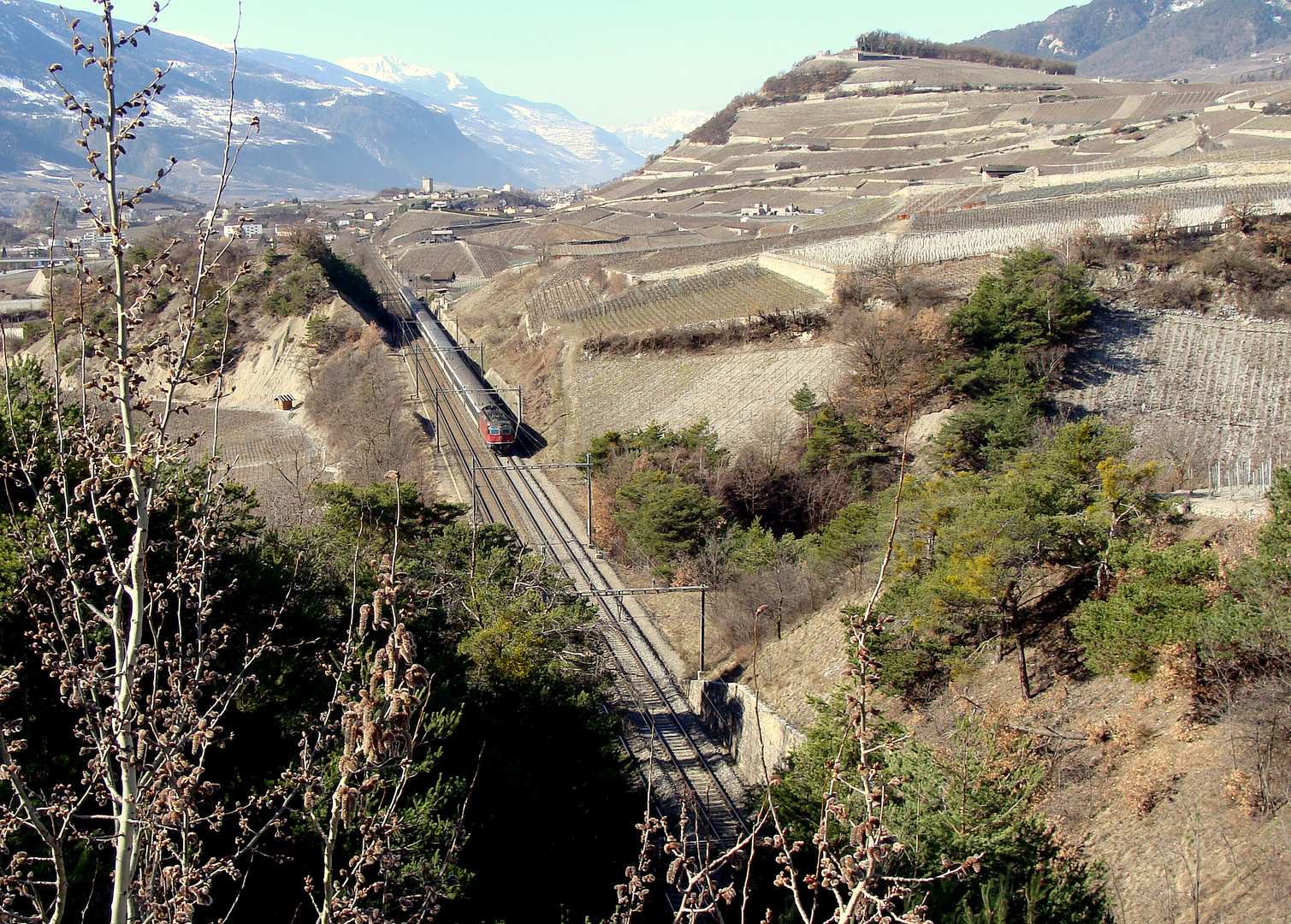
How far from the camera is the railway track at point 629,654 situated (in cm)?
1380

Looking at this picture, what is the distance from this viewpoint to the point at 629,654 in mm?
18641

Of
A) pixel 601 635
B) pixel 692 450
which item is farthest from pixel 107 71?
pixel 692 450

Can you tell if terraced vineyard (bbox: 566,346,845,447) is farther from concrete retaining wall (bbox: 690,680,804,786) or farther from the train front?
concrete retaining wall (bbox: 690,680,804,786)

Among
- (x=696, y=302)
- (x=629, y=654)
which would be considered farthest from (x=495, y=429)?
(x=696, y=302)

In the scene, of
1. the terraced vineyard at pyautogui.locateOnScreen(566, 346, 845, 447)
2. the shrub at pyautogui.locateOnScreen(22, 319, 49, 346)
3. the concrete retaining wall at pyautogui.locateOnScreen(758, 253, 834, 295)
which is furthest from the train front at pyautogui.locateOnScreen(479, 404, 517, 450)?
the shrub at pyautogui.locateOnScreen(22, 319, 49, 346)

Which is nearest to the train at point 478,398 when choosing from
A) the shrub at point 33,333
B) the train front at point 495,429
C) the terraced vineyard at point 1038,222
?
the train front at point 495,429

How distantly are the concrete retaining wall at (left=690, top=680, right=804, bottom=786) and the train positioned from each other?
14.7m

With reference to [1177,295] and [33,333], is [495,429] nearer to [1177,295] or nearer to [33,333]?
[1177,295]

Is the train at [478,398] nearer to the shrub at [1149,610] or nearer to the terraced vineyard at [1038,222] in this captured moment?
the terraced vineyard at [1038,222]

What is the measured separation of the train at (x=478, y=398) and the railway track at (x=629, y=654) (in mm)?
796

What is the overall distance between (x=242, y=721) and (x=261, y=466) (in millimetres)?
25568

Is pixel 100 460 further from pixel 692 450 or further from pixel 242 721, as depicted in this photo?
pixel 692 450

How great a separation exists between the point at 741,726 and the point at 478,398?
65.1ft

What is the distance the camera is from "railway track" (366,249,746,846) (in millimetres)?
13805
